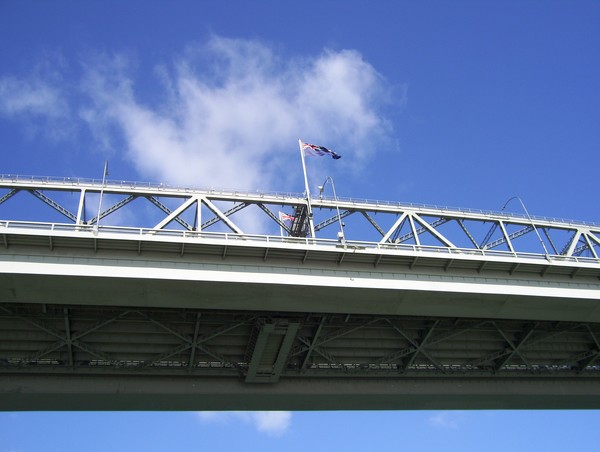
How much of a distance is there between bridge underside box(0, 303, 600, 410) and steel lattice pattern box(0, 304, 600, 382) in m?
0.07

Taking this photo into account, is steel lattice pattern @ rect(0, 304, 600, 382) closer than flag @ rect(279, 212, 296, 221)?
Yes

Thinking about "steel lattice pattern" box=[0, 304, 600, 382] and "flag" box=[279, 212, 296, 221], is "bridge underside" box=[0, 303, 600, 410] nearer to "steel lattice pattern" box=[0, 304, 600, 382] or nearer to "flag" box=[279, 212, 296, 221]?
"steel lattice pattern" box=[0, 304, 600, 382]

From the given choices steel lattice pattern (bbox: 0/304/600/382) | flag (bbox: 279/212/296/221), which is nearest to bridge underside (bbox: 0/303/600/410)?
steel lattice pattern (bbox: 0/304/600/382)

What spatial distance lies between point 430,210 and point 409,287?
8.10 meters

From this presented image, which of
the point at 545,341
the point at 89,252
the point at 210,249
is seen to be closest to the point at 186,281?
the point at 210,249

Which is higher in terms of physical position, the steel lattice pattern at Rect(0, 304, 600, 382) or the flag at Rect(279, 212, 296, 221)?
the flag at Rect(279, 212, 296, 221)

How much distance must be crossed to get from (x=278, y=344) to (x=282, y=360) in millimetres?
1455

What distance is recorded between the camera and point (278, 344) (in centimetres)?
3206

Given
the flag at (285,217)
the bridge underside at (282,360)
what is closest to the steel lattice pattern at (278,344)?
the bridge underside at (282,360)

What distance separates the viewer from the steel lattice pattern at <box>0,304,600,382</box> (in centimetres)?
3070

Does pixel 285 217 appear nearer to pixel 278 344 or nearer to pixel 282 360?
pixel 278 344

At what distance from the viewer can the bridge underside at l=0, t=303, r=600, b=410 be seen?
31125mm

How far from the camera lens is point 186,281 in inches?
1058

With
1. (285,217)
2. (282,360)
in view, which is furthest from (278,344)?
(285,217)
